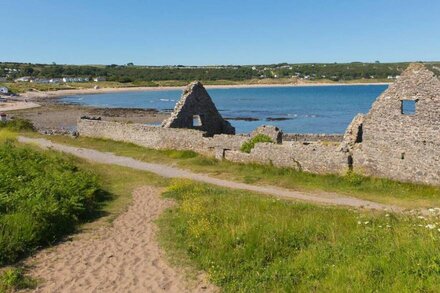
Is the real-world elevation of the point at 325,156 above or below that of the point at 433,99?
below

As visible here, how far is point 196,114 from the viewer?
1197 inches

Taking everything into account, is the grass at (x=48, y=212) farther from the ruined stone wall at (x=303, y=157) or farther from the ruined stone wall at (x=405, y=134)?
the ruined stone wall at (x=405, y=134)

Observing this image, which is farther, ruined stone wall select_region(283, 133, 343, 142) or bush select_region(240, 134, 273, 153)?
ruined stone wall select_region(283, 133, 343, 142)

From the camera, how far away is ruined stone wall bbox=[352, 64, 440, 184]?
17.6 meters

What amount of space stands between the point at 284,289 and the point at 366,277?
136 centimetres

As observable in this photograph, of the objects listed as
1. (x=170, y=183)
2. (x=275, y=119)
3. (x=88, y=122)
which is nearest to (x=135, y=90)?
(x=275, y=119)

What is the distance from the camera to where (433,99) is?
691 inches

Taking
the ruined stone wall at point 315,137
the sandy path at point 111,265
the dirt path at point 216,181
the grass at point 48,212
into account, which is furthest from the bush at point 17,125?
the sandy path at point 111,265

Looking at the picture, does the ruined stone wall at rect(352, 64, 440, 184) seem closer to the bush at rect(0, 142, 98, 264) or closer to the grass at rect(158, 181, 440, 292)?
the grass at rect(158, 181, 440, 292)

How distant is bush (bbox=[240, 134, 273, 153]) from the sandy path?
11.0m

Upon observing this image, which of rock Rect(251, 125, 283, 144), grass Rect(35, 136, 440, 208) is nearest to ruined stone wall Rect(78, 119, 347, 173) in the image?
grass Rect(35, 136, 440, 208)

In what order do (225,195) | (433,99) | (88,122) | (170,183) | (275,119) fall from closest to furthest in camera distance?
(225,195) → (433,99) → (170,183) → (88,122) → (275,119)

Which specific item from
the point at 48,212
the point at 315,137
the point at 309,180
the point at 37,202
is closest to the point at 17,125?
the point at 315,137

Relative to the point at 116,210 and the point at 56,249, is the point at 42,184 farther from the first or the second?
the point at 56,249
